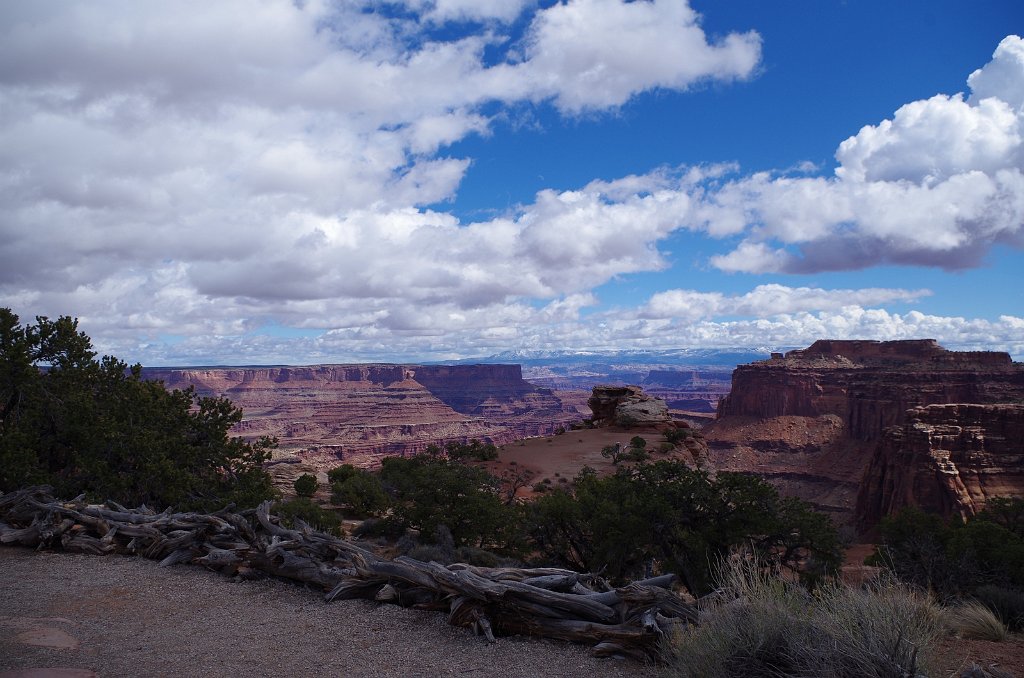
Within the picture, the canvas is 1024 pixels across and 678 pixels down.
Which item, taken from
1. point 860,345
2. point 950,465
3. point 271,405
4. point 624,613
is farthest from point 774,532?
point 271,405

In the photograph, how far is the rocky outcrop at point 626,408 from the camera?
6003cm

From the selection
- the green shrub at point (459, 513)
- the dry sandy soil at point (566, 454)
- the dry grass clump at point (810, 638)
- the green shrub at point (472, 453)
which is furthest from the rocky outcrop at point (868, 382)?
the dry grass clump at point (810, 638)

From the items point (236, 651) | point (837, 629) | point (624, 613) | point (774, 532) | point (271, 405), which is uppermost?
point (837, 629)

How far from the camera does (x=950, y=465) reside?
5028cm

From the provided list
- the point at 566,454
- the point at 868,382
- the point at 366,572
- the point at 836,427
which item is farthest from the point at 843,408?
the point at 366,572

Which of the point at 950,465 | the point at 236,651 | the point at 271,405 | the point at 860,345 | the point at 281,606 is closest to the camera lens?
the point at 236,651

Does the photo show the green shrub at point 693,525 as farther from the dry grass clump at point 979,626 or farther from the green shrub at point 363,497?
the green shrub at point 363,497

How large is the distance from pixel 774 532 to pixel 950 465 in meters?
47.1

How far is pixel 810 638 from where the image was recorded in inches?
200

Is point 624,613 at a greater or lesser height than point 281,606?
greater

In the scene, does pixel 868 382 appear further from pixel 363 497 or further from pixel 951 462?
pixel 363 497

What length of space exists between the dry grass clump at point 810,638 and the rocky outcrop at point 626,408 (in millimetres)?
55045

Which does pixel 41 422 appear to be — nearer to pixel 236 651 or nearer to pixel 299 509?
pixel 299 509

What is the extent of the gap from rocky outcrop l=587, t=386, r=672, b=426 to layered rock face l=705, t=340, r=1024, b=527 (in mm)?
21024
